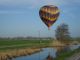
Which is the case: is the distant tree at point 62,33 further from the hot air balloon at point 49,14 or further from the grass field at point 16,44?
the hot air balloon at point 49,14

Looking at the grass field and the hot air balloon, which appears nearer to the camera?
the hot air balloon

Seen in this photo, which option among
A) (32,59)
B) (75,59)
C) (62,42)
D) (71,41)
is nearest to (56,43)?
(62,42)

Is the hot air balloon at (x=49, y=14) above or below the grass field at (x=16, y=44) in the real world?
above

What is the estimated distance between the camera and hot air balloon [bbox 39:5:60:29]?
121 feet

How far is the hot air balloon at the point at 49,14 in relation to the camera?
36844 millimetres

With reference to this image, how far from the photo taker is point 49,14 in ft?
121

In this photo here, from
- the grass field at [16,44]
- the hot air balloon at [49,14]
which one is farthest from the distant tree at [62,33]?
the hot air balloon at [49,14]

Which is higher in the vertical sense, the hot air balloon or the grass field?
the hot air balloon

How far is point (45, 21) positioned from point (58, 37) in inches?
1581

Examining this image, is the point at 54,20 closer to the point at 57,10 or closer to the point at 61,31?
the point at 57,10

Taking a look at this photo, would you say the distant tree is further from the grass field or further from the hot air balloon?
the hot air balloon

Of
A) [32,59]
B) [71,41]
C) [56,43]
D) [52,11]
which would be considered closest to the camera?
[52,11]

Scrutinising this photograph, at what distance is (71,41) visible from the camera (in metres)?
81.5

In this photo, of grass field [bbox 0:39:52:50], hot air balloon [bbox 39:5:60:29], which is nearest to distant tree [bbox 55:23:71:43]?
grass field [bbox 0:39:52:50]
